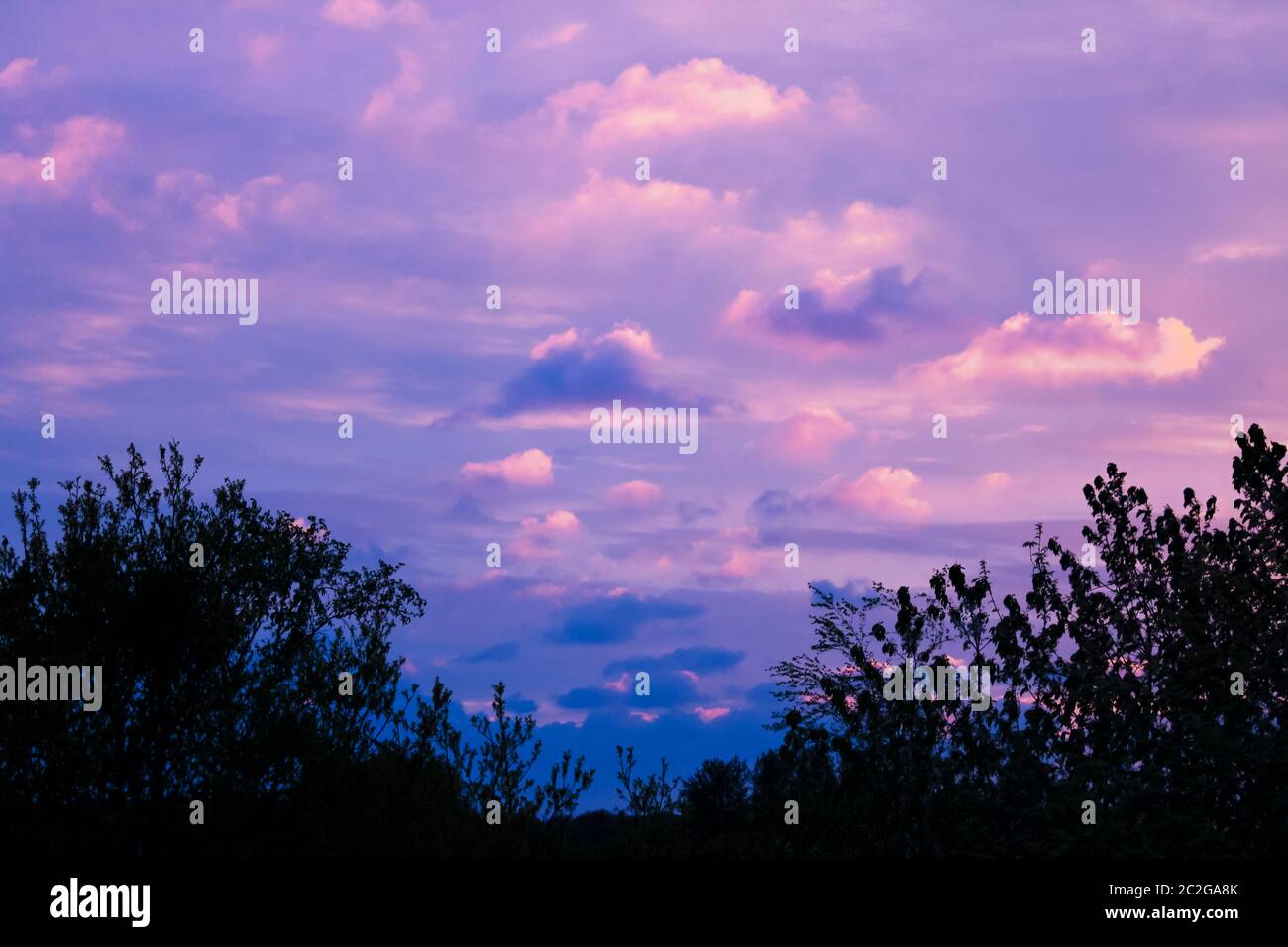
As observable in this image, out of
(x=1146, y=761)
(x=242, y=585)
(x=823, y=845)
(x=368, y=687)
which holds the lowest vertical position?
(x=823, y=845)

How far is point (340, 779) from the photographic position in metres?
26.1

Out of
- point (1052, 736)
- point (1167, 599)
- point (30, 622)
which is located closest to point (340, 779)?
point (30, 622)

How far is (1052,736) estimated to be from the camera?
34.0 meters

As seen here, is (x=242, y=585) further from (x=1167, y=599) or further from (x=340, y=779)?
(x=1167, y=599)

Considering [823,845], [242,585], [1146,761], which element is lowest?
A: [823,845]

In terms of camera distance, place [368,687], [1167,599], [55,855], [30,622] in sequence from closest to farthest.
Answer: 1. [55,855]
2. [30,622]
3. [368,687]
4. [1167,599]

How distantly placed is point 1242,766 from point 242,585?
2262cm
